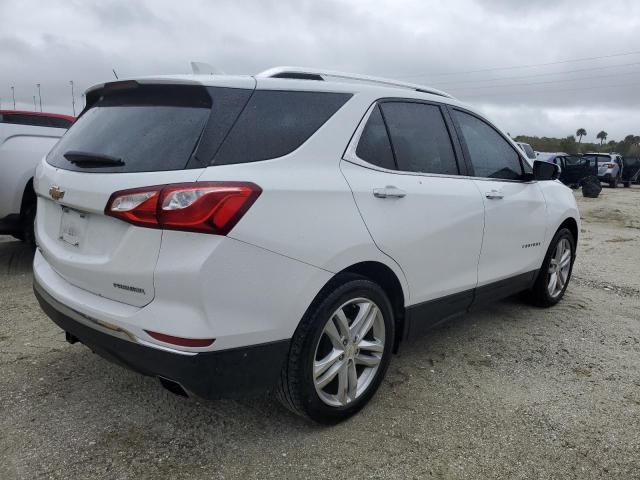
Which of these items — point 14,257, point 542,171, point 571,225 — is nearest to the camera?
point 542,171

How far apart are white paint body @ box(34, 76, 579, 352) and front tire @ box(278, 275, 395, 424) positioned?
0.12 m

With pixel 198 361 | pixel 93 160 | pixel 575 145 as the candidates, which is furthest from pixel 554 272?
pixel 575 145

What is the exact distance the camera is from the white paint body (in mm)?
2021

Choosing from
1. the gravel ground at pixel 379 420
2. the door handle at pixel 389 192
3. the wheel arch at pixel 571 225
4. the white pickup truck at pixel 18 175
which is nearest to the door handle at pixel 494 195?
the door handle at pixel 389 192

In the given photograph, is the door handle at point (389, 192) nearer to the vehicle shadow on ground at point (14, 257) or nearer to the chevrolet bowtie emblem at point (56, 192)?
the chevrolet bowtie emblem at point (56, 192)

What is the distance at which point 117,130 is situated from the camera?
2424mm

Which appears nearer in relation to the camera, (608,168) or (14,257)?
(14,257)

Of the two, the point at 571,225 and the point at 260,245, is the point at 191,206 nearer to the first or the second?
the point at 260,245

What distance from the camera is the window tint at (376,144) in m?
2.66

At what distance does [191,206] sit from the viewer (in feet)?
6.53

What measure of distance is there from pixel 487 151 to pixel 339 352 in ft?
6.51

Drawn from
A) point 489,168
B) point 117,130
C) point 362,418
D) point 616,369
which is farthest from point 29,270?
point 616,369

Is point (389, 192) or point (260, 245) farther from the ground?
point (389, 192)

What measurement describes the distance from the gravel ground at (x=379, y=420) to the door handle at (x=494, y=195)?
3.60ft
